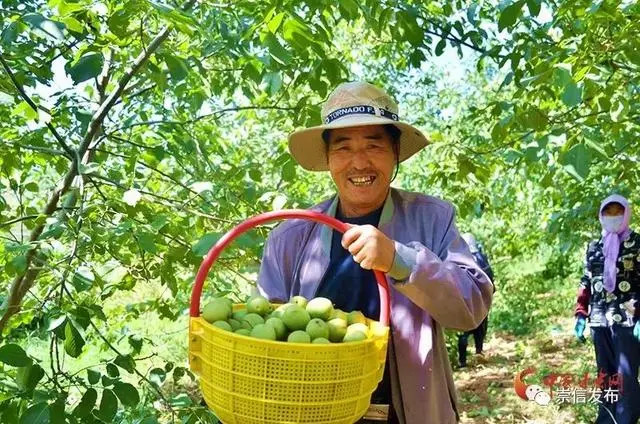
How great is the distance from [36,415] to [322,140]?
1046mm

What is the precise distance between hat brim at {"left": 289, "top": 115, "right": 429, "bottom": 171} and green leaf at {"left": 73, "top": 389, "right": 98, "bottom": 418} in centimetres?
88

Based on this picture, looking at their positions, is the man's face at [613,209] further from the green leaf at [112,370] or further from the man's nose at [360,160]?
the green leaf at [112,370]

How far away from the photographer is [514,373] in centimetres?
688

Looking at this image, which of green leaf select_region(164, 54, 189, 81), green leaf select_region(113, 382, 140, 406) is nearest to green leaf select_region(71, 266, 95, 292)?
green leaf select_region(113, 382, 140, 406)

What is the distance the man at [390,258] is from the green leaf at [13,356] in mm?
661

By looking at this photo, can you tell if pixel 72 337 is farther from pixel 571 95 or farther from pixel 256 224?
pixel 571 95

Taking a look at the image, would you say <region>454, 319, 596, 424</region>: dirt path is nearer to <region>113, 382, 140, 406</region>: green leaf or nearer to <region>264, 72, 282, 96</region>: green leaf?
<region>264, 72, 282, 96</region>: green leaf

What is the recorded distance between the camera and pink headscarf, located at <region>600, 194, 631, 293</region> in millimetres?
4816

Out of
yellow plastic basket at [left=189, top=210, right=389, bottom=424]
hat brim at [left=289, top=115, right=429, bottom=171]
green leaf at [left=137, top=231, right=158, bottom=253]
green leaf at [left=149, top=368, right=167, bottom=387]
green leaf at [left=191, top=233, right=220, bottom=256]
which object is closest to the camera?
yellow plastic basket at [left=189, top=210, right=389, bottom=424]

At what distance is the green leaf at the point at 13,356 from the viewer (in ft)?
6.03

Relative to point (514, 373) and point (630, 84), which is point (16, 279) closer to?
point (630, 84)

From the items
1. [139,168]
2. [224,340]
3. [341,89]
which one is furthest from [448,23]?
[224,340]

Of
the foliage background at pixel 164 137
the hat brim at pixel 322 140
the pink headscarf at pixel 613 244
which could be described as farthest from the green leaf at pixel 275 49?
the pink headscarf at pixel 613 244

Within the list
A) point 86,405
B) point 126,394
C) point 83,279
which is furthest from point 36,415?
point 83,279
